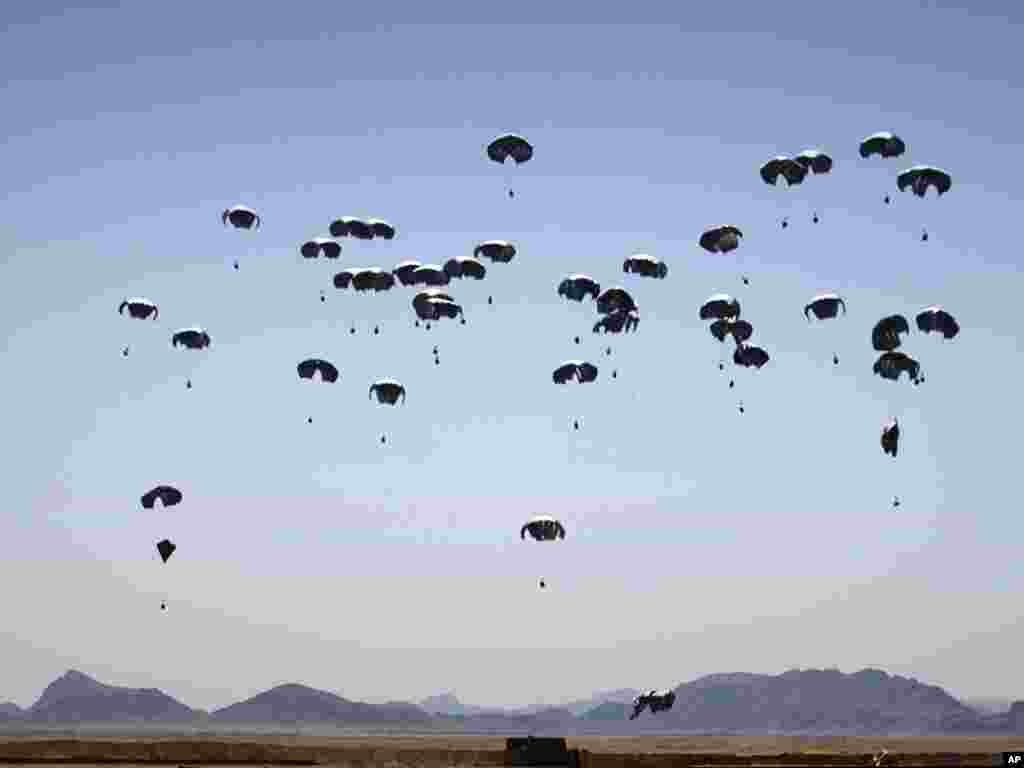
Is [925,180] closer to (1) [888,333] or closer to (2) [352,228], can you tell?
(1) [888,333]

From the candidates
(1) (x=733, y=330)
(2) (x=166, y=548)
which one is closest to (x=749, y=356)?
(1) (x=733, y=330)

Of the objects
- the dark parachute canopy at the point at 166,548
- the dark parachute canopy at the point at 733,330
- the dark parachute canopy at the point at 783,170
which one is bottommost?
the dark parachute canopy at the point at 166,548

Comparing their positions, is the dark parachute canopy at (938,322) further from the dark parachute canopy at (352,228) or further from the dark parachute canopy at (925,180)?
the dark parachute canopy at (352,228)

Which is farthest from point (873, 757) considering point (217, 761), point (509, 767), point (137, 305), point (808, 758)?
point (137, 305)

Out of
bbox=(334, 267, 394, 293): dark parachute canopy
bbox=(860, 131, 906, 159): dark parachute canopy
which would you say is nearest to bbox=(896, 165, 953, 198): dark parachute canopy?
bbox=(860, 131, 906, 159): dark parachute canopy

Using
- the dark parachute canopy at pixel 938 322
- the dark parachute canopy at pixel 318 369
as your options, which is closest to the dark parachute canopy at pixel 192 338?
the dark parachute canopy at pixel 318 369

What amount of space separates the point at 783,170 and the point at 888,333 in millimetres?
9553

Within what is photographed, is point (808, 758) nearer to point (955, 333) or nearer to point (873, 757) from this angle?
point (873, 757)

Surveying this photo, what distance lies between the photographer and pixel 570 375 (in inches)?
3068

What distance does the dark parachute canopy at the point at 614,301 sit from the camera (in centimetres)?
7469

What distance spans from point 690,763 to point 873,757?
6984 millimetres

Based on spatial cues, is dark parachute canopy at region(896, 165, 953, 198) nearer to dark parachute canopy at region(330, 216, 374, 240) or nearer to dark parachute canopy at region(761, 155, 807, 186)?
dark parachute canopy at region(761, 155, 807, 186)

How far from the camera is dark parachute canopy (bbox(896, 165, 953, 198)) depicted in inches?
2756

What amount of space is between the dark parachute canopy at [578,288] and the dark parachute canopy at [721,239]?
5679 mm
